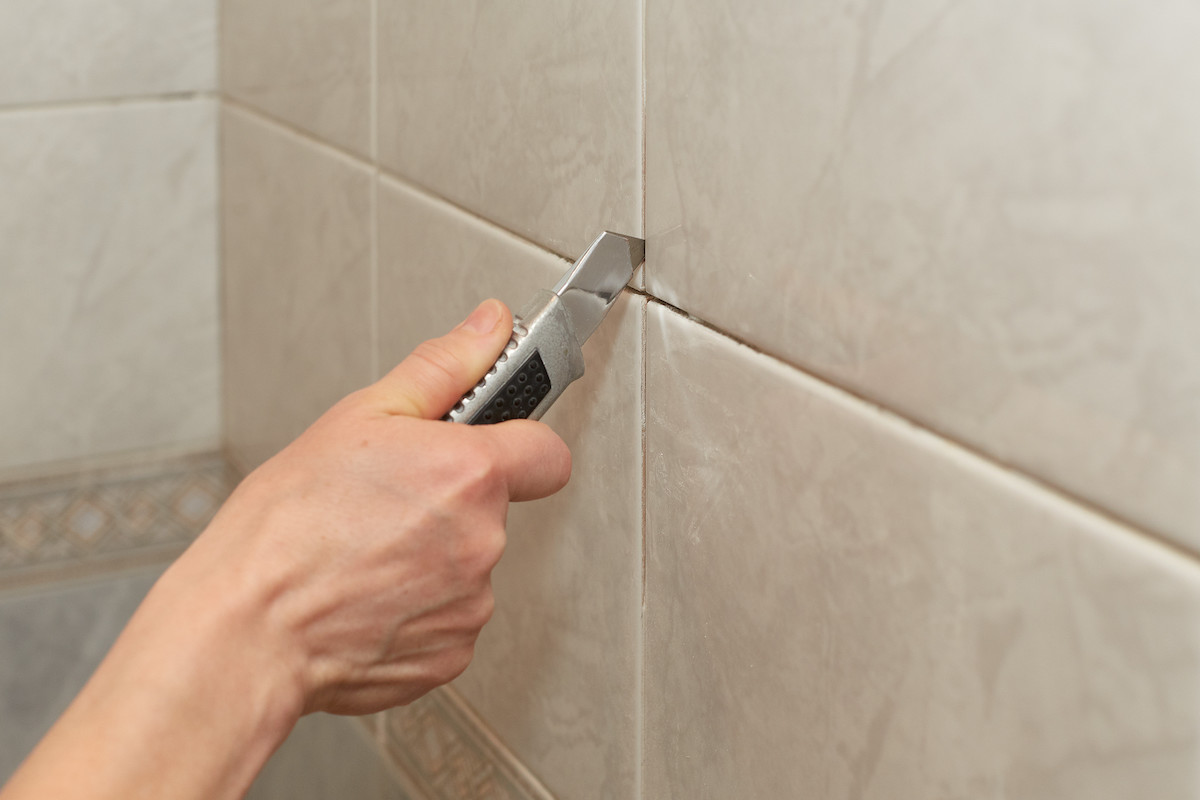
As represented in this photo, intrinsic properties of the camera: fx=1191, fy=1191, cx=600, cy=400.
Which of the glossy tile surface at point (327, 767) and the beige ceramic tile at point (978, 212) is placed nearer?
the beige ceramic tile at point (978, 212)

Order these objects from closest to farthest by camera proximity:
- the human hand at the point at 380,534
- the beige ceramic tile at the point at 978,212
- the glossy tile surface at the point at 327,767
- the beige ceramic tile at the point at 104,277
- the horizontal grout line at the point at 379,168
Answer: the beige ceramic tile at the point at 978,212 → the human hand at the point at 380,534 → the horizontal grout line at the point at 379,168 → the glossy tile surface at the point at 327,767 → the beige ceramic tile at the point at 104,277

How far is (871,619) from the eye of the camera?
34cm

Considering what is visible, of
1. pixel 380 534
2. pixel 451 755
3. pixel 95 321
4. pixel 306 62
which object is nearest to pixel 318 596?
pixel 380 534

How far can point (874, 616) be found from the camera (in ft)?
1.13

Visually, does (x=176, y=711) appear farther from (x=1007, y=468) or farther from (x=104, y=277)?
(x=104, y=277)

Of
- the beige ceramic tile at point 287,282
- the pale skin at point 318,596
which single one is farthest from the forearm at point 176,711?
the beige ceramic tile at point 287,282

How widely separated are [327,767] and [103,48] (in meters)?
0.51

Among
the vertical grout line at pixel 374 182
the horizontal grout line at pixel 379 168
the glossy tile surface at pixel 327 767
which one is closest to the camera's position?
the horizontal grout line at pixel 379 168

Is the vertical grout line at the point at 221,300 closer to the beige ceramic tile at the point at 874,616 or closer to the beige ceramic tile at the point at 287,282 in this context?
the beige ceramic tile at the point at 287,282

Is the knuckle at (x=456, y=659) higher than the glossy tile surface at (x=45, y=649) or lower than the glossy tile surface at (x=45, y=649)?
higher

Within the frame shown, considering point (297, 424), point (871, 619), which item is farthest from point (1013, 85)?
point (297, 424)

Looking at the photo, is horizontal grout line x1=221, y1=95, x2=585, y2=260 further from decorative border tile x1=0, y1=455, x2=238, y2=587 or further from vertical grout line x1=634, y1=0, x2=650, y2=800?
decorative border tile x1=0, y1=455, x2=238, y2=587

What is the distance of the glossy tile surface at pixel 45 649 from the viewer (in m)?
0.86

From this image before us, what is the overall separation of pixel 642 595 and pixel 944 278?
204mm
